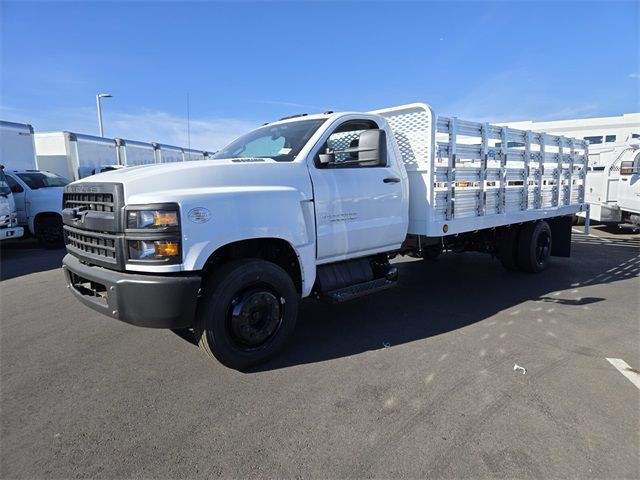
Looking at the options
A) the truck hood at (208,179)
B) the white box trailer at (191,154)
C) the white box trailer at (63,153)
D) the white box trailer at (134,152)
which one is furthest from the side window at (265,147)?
the white box trailer at (191,154)

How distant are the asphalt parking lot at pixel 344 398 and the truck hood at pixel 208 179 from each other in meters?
1.47

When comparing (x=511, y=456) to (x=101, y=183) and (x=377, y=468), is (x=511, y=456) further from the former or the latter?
(x=101, y=183)

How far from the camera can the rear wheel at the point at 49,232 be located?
9.70m

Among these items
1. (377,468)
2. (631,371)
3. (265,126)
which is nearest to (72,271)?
(265,126)

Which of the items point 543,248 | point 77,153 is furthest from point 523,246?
point 77,153

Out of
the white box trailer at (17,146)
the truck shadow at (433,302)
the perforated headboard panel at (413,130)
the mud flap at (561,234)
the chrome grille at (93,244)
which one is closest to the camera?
the chrome grille at (93,244)

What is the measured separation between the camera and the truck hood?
293 cm

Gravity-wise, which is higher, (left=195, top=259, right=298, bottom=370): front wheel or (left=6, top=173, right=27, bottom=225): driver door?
(left=6, top=173, right=27, bottom=225): driver door

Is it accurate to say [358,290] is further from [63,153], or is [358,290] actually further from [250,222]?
[63,153]

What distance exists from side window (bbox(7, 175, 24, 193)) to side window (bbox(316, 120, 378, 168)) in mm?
8779

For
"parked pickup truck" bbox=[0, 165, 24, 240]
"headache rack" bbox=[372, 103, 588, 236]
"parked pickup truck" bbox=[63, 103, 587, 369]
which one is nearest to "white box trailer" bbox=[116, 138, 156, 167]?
"parked pickup truck" bbox=[0, 165, 24, 240]

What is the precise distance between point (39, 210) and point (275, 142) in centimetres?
823

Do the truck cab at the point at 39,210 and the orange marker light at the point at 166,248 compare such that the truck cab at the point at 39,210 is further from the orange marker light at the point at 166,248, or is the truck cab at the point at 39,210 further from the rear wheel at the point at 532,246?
the rear wheel at the point at 532,246

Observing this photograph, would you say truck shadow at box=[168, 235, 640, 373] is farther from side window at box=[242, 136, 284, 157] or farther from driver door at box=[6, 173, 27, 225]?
driver door at box=[6, 173, 27, 225]
